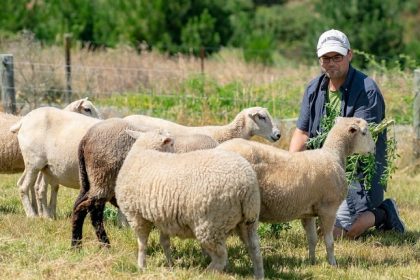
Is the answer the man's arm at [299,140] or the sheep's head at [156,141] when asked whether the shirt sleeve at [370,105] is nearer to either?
the man's arm at [299,140]

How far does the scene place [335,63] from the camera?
A: 21.2ft

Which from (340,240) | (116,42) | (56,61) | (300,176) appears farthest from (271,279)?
(116,42)

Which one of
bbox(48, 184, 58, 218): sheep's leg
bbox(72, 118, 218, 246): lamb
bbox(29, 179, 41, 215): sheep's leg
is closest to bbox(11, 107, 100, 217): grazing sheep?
bbox(48, 184, 58, 218): sheep's leg

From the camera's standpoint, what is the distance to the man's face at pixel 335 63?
6449mm

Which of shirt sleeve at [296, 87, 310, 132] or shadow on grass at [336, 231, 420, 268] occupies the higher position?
shirt sleeve at [296, 87, 310, 132]

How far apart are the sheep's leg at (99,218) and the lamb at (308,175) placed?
3.27 feet

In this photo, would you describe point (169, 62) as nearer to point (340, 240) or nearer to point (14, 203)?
point (14, 203)

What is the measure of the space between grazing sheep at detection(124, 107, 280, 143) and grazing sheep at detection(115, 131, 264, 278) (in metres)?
2.01

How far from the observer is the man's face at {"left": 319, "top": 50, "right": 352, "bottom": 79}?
6.45m

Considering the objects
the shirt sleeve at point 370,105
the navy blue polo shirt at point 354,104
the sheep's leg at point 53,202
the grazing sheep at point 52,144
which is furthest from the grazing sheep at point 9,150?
the shirt sleeve at point 370,105

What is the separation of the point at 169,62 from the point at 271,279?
9683 millimetres

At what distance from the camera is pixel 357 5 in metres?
18.0

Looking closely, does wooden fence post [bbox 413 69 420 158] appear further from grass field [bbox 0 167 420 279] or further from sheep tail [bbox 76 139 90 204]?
sheep tail [bbox 76 139 90 204]

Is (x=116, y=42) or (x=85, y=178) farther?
(x=116, y=42)
